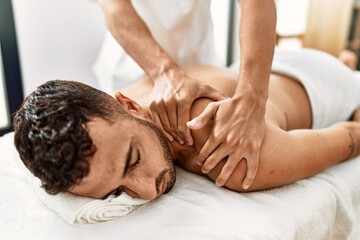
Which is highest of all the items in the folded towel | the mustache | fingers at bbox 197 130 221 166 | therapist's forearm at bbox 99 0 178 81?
therapist's forearm at bbox 99 0 178 81

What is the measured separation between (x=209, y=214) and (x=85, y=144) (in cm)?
37

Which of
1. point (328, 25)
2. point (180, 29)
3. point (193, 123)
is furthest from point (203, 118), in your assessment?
point (328, 25)

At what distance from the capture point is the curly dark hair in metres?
0.86

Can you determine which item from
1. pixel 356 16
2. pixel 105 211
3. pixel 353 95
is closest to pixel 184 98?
pixel 105 211

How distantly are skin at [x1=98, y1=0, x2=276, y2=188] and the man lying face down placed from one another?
0.09 ft

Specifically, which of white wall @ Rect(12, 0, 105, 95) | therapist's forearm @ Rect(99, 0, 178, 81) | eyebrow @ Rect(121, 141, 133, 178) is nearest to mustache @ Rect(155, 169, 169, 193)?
eyebrow @ Rect(121, 141, 133, 178)

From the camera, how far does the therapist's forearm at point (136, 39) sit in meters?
1.30

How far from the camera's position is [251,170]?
3.50ft

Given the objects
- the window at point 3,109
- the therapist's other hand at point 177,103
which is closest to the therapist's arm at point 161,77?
the therapist's other hand at point 177,103

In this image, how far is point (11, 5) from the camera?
1871 millimetres

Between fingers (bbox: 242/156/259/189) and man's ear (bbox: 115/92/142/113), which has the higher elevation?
man's ear (bbox: 115/92/142/113)

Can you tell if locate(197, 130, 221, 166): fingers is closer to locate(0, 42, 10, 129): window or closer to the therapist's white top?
the therapist's white top

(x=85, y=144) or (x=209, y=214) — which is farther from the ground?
(x=85, y=144)

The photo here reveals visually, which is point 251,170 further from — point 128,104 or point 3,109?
point 3,109
